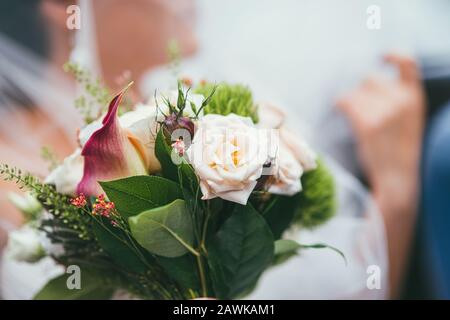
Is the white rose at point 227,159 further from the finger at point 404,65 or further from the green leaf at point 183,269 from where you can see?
the finger at point 404,65

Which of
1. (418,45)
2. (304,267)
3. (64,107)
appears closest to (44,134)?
(64,107)

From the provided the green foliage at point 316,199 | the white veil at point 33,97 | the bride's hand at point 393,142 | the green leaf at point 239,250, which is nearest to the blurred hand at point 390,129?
the bride's hand at point 393,142

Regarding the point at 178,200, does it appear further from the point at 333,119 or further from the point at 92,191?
the point at 333,119

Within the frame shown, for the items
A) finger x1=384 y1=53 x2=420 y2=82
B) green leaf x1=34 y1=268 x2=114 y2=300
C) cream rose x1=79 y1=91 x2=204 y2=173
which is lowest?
green leaf x1=34 y1=268 x2=114 y2=300

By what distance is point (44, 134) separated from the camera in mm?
1226

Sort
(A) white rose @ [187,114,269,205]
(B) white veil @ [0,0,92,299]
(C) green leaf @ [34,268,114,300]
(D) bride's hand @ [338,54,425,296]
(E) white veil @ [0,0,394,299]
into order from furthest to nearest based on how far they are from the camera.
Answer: (D) bride's hand @ [338,54,425,296], (B) white veil @ [0,0,92,299], (E) white veil @ [0,0,394,299], (C) green leaf @ [34,268,114,300], (A) white rose @ [187,114,269,205]

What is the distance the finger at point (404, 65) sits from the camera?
1.36 meters

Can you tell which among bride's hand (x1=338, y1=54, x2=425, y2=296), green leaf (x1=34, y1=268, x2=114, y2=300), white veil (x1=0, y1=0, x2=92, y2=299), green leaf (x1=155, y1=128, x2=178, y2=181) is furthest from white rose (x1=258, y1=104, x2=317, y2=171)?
bride's hand (x1=338, y1=54, x2=425, y2=296)

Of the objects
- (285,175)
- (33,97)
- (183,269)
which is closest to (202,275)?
(183,269)

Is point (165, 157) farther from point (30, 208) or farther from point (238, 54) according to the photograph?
point (238, 54)

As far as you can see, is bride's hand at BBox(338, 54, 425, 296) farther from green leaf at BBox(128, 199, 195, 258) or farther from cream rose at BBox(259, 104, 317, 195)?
green leaf at BBox(128, 199, 195, 258)

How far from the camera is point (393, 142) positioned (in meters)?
1.36

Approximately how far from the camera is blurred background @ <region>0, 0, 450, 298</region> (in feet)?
4.13
